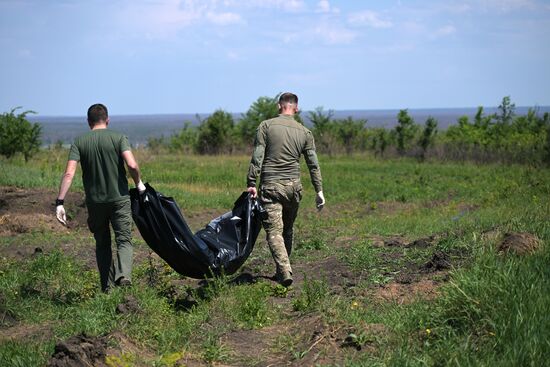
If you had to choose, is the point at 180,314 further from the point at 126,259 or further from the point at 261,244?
the point at 261,244

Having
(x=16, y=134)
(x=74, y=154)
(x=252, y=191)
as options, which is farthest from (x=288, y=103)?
(x=16, y=134)

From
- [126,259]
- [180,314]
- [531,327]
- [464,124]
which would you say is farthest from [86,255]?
[464,124]

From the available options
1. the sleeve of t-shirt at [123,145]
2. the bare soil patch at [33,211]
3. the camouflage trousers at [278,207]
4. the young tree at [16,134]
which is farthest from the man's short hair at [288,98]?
the young tree at [16,134]

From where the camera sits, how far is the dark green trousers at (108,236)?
8.01 m

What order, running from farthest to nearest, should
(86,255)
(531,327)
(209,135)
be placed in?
(209,135) → (86,255) → (531,327)

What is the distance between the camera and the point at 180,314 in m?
7.41

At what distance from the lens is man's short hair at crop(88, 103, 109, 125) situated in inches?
317

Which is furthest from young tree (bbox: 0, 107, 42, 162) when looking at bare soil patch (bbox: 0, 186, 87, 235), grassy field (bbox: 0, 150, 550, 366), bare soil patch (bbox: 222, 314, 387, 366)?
bare soil patch (bbox: 222, 314, 387, 366)

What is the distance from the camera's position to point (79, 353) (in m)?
5.61

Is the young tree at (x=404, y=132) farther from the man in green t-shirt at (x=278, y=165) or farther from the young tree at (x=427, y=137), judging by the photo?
the man in green t-shirt at (x=278, y=165)

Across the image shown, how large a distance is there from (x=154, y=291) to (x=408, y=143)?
2776 centimetres

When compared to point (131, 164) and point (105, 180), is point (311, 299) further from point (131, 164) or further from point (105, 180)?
point (105, 180)

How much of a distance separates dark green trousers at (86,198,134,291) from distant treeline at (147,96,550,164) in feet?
77.1

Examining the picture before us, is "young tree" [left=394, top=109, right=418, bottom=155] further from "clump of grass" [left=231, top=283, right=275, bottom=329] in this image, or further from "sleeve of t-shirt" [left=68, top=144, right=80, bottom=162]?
"clump of grass" [left=231, top=283, right=275, bottom=329]
